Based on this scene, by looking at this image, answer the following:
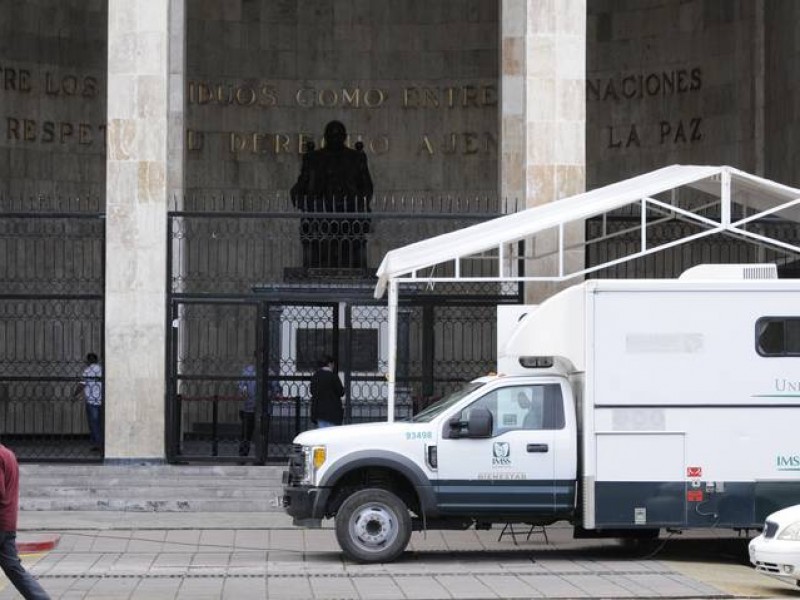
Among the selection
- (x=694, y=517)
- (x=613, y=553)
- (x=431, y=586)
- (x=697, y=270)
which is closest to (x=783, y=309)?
(x=697, y=270)

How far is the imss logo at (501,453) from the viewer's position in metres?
17.2

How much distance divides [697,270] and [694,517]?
2747 millimetres

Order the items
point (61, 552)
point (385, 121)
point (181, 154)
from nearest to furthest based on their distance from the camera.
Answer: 1. point (61, 552)
2. point (181, 154)
3. point (385, 121)

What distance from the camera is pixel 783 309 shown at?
17.2 metres

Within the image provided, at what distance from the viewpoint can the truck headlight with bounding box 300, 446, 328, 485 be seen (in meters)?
17.3

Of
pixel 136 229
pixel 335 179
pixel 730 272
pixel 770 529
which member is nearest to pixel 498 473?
pixel 770 529

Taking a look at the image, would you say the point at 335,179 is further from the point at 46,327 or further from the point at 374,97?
the point at 46,327

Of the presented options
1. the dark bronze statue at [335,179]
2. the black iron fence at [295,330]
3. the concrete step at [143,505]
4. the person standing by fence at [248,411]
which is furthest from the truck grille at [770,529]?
the dark bronze statue at [335,179]

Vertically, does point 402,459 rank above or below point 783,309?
below

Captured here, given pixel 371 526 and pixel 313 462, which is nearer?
pixel 371 526

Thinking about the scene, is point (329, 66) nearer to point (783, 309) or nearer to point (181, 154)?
point (181, 154)

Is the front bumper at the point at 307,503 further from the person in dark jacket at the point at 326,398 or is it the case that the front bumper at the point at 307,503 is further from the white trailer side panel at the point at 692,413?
the person in dark jacket at the point at 326,398

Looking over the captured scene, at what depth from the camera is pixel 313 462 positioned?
17344 mm

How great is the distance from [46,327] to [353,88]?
822 centimetres
